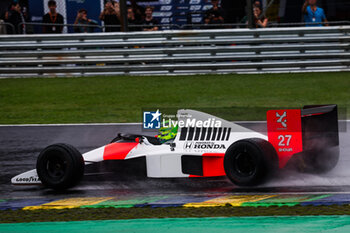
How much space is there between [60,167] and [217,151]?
143 cm

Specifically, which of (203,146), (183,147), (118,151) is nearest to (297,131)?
(203,146)

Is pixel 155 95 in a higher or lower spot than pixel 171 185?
higher

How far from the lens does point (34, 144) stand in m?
8.21

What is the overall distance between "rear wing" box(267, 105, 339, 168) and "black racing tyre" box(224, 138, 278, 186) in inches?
4.5

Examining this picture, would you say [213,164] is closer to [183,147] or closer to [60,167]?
[183,147]

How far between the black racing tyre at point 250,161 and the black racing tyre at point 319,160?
383 mm

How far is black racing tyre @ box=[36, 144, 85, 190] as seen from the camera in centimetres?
559

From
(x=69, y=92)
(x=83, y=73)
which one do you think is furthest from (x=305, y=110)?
(x=83, y=73)

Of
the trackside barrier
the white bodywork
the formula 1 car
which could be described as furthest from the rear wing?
the trackside barrier

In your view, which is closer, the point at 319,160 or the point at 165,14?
the point at 319,160

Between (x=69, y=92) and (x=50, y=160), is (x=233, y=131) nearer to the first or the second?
(x=50, y=160)

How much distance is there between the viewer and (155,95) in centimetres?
1223

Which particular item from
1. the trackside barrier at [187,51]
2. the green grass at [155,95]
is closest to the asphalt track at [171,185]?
the green grass at [155,95]

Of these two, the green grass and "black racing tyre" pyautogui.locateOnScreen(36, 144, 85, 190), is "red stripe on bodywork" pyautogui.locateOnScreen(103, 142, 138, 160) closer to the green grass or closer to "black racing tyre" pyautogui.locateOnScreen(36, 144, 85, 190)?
"black racing tyre" pyautogui.locateOnScreen(36, 144, 85, 190)
